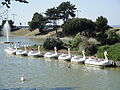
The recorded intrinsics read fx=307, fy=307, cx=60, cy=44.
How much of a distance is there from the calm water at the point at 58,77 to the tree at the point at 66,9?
8172cm

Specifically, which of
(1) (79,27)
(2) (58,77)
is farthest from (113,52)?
(1) (79,27)

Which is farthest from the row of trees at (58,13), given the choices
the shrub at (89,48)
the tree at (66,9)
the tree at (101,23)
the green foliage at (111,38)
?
the shrub at (89,48)

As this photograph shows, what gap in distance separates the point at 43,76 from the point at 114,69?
1068cm

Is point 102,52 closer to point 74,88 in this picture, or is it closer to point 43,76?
point 43,76

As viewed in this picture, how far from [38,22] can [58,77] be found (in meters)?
101

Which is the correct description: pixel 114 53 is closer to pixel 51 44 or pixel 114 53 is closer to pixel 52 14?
pixel 51 44

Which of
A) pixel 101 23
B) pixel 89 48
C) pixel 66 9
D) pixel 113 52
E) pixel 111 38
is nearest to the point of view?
pixel 113 52

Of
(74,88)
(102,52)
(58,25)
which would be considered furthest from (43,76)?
(58,25)

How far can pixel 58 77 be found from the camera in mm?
36000

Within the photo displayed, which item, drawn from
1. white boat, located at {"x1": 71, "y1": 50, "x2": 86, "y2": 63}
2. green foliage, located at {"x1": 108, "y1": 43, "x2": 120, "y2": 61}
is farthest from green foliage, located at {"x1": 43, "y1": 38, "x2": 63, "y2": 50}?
green foliage, located at {"x1": 108, "y1": 43, "x2": 120, "y2": 61}

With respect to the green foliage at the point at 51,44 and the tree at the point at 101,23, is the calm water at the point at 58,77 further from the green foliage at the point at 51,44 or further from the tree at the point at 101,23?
the tree at the point at 101,23

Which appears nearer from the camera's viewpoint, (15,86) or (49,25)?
(15,86)

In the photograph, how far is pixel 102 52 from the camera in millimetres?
47969

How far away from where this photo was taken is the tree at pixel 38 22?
134000 millimetres
